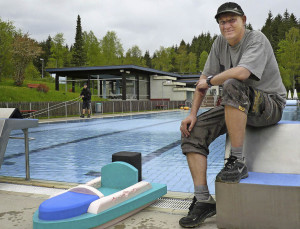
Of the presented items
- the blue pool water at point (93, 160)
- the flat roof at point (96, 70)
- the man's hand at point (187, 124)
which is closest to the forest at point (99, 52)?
the flat roof at point (96, 70)

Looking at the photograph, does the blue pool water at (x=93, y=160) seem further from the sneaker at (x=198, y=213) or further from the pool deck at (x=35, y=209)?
the sneaker at (x=198, y=213)

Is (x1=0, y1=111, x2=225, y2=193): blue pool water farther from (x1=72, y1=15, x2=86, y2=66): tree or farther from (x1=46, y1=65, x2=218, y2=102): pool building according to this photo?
(x1=72, y1=15, x2=86, y2=66): tree

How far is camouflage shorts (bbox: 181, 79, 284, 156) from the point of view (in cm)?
204

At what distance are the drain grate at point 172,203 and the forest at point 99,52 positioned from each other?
2594 cm

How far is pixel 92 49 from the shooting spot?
64125 millimetres

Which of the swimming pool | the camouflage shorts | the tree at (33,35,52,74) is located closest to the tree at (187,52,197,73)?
the tree at (33,35,52,74)

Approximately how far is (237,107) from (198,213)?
2.61 feet

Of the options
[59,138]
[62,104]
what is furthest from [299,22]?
[59,138]

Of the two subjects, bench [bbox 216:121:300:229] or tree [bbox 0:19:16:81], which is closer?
bench [bbox 216:121:300:229]

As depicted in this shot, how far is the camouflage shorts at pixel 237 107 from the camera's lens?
2035mm

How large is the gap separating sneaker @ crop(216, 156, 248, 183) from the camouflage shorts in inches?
9.8

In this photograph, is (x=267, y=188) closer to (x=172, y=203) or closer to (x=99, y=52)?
(x=172, y=203)

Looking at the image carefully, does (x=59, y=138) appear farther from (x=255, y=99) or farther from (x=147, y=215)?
(x=255, y=99)

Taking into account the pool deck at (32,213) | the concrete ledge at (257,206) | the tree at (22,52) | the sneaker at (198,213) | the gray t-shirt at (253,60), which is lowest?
the pool deck at (32,213)
